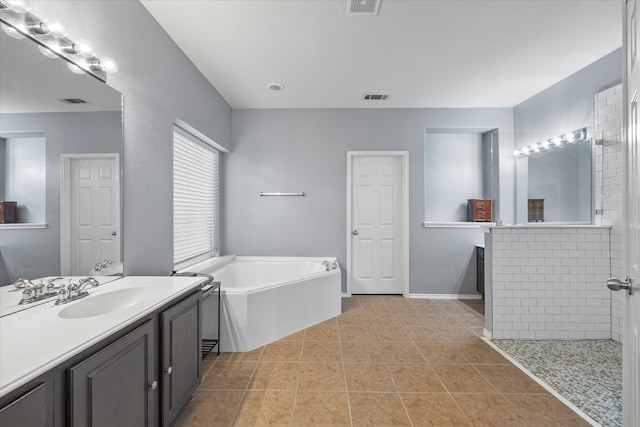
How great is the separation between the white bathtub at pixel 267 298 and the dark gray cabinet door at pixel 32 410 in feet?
5.42

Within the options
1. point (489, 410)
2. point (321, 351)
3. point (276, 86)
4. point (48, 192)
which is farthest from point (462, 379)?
point (276, 86)

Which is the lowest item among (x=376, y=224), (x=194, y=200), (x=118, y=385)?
(x=118, y=385)

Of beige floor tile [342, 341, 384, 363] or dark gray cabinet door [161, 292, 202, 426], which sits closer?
dark gray cabinet door [161, 292, 202, 426]

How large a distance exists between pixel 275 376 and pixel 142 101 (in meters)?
2.20

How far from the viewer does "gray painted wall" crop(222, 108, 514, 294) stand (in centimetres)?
394

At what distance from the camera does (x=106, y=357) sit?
3.25ft

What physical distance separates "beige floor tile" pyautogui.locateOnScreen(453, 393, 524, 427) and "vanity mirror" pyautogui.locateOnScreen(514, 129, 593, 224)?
67.6 inches

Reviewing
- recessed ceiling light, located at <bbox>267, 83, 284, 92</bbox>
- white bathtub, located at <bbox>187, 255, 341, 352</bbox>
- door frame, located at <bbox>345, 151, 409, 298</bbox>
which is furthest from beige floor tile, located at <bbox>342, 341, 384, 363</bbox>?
recessed ceiling light, located at <bbox>267, 83, 284, 92</bbox>

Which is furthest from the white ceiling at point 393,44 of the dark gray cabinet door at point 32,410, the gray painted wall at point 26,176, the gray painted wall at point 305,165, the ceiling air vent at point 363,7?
the dark gray cabinet door at point 32,410

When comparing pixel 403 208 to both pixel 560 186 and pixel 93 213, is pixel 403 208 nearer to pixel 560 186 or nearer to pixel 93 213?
pixel 560 186

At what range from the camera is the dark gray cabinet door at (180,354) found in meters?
1.37

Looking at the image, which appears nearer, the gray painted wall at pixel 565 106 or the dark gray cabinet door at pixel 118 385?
the dark gray cabinet door at pixel 118 385

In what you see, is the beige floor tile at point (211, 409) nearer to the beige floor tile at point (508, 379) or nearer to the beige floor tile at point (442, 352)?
the beige floor tile at point (442, 352)

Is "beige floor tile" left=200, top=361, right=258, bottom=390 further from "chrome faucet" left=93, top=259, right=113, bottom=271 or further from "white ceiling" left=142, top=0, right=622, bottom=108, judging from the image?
"white ceiling" left=142, top=0, right=622, bottom=108
